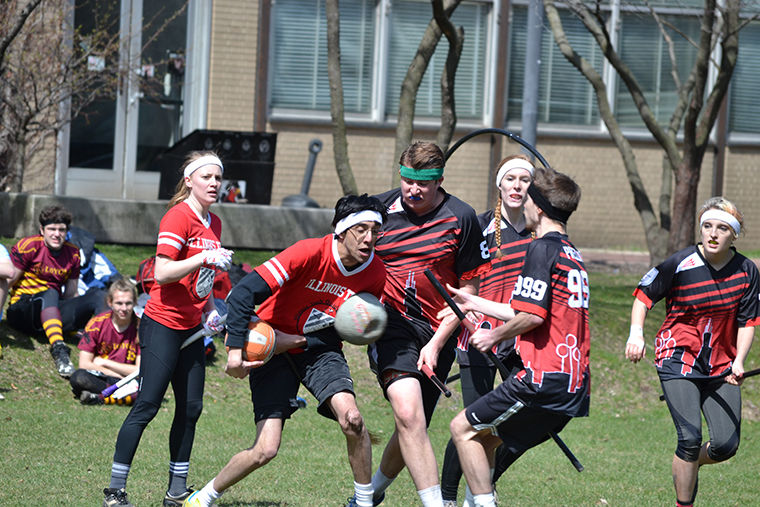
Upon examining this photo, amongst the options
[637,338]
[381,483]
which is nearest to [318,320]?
[381,483]

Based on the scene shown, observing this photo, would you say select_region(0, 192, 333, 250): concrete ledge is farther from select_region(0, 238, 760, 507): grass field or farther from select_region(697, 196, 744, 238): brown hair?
select_region(697, 196, 744, 238): brown hair

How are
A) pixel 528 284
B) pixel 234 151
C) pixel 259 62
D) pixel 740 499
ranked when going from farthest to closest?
pixel 259 62, pixel 234 151, pixel 740 499, pixel 528 284

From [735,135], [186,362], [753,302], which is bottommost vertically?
[186,362]

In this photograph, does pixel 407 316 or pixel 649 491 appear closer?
pixel 407 316

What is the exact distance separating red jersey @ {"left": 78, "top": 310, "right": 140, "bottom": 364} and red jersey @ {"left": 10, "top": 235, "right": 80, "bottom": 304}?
786 millimetres

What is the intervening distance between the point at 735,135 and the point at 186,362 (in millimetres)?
17796

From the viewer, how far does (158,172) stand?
1961cm

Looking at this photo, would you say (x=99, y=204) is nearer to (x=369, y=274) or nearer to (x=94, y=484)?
(x=94, y=484)

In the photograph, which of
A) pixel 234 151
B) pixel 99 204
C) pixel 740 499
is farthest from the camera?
pixel 234 151

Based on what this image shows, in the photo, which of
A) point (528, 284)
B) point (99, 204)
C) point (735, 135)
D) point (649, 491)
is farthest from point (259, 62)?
point (528, 284)

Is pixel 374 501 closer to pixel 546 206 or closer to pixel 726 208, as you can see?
pixel 546 206

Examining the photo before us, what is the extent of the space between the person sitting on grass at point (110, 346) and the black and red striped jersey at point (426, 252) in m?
4.01

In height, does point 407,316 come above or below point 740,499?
above

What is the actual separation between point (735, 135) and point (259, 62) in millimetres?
10010
